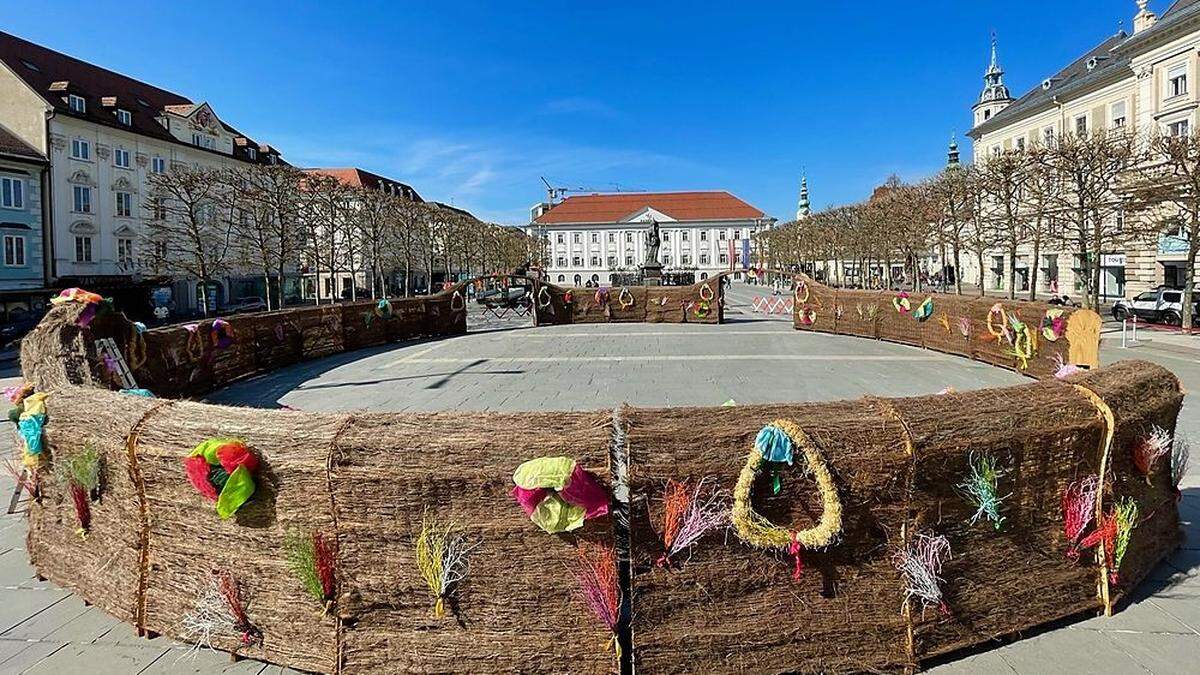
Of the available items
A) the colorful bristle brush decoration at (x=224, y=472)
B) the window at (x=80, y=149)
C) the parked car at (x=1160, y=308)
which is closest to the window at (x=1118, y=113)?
the parked car at (x=1160, y=308)

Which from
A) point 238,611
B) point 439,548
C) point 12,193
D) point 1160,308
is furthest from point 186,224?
point 1160,308

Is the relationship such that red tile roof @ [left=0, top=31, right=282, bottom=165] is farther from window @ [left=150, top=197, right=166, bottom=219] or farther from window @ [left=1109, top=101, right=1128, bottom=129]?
window @ [left=1109, top=101, right=1128, bottom=129]

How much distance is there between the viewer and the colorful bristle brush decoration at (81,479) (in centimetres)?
452

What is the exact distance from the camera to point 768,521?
3.70 meters

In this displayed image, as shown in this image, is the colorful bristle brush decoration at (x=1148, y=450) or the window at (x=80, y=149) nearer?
the colorful bristle brush decoration at (x=1148, y=450)

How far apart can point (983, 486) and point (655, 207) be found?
118 metres

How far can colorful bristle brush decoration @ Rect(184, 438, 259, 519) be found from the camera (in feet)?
12.5

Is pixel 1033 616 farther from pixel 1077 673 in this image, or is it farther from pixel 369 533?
pixel 369 533

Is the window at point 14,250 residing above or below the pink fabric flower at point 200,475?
above

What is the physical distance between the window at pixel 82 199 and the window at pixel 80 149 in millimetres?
1855

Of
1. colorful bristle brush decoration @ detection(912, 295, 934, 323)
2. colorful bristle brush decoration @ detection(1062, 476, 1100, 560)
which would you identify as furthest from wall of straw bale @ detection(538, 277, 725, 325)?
colorful bristle brush decoration @ detection(1062, 476, 1100, 560)

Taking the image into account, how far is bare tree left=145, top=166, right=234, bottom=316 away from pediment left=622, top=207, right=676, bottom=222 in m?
72.1

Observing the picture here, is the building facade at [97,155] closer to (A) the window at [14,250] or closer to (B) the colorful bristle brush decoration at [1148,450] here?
(A) the window at [14,250]

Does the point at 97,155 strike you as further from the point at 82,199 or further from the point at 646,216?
the point at 646,216
